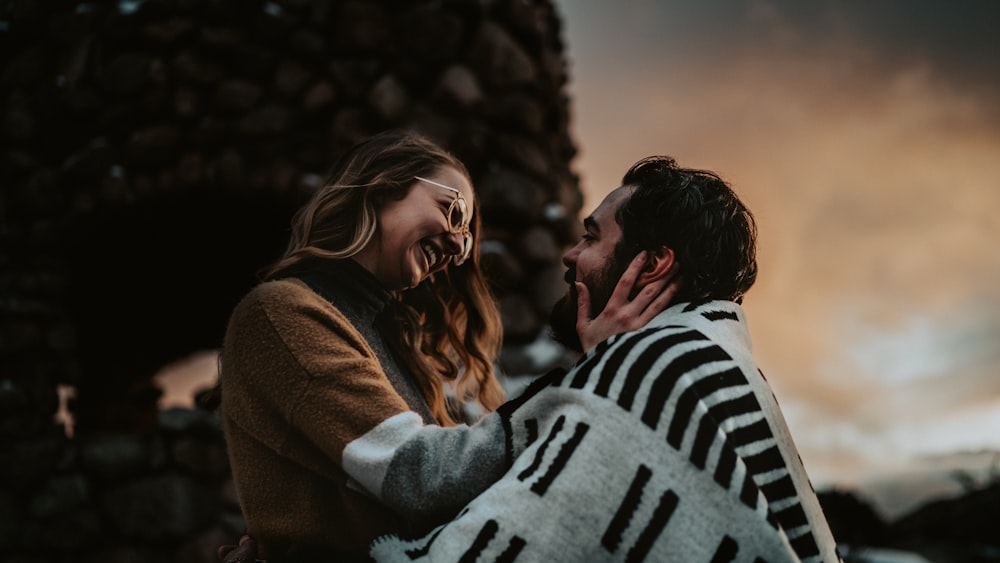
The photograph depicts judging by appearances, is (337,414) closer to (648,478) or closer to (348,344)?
(348,344)

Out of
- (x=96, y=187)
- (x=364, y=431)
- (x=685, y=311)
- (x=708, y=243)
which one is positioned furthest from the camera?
(x=96, y=187)

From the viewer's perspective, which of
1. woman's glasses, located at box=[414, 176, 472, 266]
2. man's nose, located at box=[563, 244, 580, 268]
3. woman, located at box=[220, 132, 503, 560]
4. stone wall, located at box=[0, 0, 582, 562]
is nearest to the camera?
woman, located at box=[220, 132, 503, 560]

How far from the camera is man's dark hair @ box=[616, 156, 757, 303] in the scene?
4.91 ft

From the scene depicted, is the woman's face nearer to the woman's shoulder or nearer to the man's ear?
the woman's shoulder

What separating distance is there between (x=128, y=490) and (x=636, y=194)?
2814mm

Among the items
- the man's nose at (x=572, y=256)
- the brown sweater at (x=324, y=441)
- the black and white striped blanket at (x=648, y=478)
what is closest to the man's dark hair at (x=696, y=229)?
the man's nose at (x=572, y=256)

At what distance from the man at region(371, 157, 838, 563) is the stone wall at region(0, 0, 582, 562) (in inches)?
82.1

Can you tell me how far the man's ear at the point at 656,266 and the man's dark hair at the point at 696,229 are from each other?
0.01 meters

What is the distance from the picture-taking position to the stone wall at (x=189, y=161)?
10.9 feet

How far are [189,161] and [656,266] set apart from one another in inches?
106

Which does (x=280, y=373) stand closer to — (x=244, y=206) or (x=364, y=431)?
(x=364, y=431)

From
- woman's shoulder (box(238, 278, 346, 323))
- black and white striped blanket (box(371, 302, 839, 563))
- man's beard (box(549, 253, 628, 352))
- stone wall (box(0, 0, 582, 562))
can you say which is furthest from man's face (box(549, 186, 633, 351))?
stone wall (box(0, 0, 582, 562))

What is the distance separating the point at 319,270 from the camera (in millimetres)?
1664

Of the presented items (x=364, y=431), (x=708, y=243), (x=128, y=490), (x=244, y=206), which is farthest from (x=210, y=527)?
(x=708, y=243)
